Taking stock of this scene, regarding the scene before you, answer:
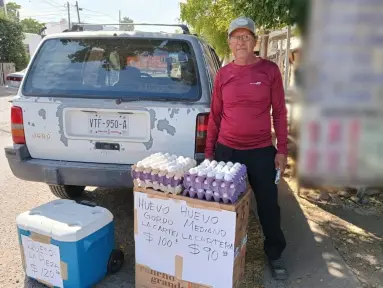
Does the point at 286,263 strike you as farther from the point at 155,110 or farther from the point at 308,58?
the point at 308,58

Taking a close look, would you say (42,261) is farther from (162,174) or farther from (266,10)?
(266,10)

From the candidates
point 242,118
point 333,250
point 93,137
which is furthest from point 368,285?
point 93,137

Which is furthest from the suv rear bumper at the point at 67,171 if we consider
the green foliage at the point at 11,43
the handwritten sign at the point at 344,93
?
Result: the green foliage at the point at 11,43

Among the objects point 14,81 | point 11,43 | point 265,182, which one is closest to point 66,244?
point 265,182

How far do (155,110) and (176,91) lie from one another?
268 mm

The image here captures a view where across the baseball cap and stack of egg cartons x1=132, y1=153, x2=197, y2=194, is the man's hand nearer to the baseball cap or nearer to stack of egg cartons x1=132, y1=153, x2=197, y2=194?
stack of egg cartons x1=132, y1=153, x2=197, y2=194

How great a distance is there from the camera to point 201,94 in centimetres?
310

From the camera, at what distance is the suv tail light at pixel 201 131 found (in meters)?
3.04

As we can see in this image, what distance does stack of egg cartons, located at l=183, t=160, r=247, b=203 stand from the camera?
2322 millimetres

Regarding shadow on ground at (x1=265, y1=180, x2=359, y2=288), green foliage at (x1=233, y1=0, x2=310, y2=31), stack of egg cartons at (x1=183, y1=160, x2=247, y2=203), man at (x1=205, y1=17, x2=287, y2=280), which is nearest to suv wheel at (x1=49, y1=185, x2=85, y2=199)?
man at (x1=205, y1=17, x2=287, y2=280)

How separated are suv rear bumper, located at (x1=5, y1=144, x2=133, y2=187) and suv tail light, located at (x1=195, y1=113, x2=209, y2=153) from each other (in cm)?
61

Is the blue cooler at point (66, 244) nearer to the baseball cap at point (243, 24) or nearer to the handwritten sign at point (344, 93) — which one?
the baseball cap at point (243, 24)

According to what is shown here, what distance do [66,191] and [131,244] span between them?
3.66 ft

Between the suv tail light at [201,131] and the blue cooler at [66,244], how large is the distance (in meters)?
0.90
